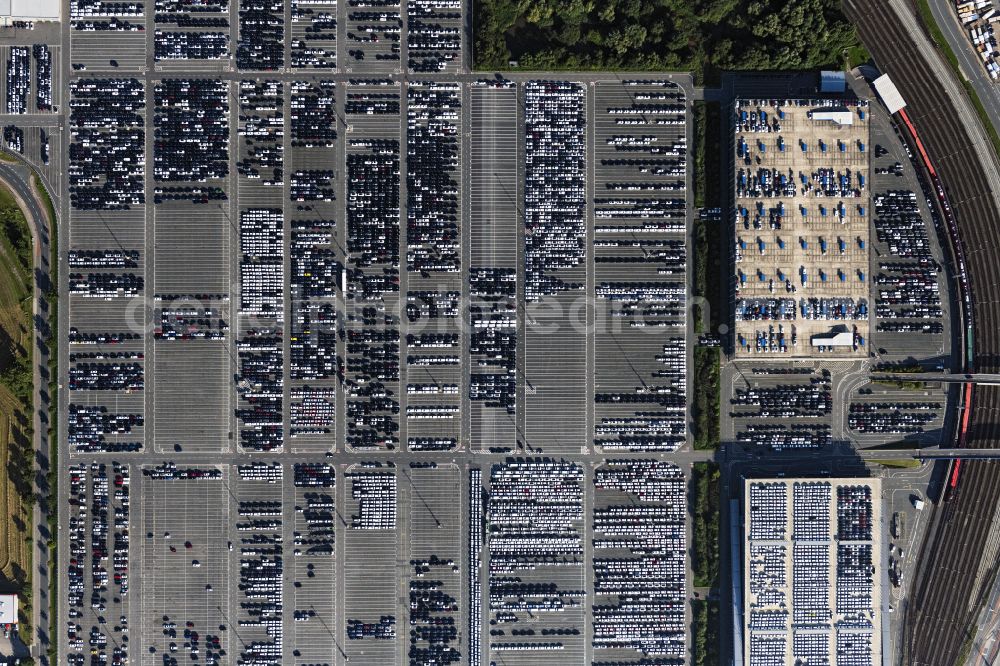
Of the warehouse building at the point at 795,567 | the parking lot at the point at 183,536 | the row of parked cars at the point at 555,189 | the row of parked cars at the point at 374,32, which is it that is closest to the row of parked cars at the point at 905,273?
the warehouse building at the point at 795,567

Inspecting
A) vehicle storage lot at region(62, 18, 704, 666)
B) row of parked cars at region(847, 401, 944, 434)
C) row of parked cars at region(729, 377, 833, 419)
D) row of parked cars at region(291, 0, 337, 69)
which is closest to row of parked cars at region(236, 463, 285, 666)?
vehicle storage lot at region(62, 18, 704, 666)

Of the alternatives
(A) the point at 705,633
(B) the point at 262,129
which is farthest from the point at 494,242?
(A) the point at 705,633

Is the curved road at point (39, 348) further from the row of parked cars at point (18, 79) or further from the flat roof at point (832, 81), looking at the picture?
the flat roof at point (832, 81)

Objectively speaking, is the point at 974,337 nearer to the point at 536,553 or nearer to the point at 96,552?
the point at 536,553

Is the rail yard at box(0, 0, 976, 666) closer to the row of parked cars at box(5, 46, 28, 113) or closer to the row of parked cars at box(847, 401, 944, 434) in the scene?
the row of parked cars at box(5, 46, 28, 113)

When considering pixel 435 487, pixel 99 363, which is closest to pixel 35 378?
pixel 99 363

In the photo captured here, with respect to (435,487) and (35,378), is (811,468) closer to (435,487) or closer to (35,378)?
(435,487)

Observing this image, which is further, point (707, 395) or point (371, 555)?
point (371, 555)
